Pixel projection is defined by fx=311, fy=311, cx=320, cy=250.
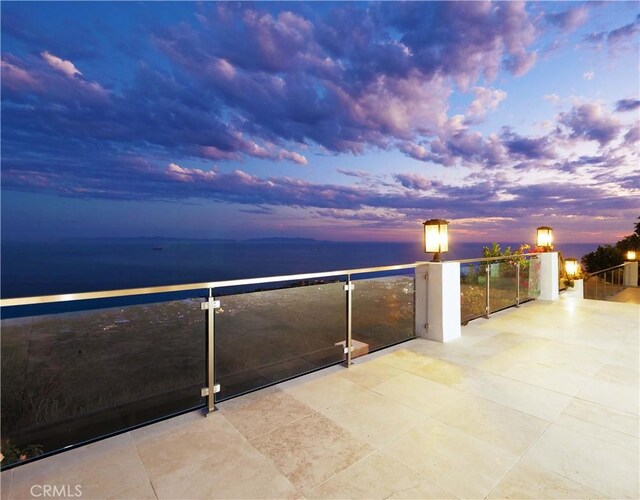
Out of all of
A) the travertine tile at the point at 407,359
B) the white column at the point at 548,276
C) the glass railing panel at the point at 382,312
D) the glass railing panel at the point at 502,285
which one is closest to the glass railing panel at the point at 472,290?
the glass railing panel at the point at 502,285

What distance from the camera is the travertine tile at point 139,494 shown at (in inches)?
59.8

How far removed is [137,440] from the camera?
2.02 meters

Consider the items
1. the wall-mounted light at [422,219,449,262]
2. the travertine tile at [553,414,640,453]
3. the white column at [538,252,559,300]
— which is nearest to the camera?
the travertine tile at [553,414,640,453]

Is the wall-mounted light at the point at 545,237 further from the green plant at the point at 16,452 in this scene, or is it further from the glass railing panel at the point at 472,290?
the green plant at the point at 16,452

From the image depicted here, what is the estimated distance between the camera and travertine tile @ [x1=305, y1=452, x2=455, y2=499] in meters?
1.55

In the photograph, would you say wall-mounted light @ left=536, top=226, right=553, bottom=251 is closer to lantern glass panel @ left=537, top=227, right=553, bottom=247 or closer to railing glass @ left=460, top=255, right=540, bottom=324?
lantern glass panel @ left=537, top=227, right=553, bottom=247

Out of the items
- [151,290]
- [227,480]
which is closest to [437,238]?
[151,290]

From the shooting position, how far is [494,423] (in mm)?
2191

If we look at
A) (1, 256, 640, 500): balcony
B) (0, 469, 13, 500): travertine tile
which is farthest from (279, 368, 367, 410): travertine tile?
(0, 469, 13, 500): travertine tile

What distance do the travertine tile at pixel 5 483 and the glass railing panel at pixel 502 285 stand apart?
19.6 feet

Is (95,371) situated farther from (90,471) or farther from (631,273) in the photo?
(631,273)

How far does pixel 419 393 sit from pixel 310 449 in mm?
1165

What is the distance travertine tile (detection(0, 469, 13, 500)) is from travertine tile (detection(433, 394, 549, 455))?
2.51 m

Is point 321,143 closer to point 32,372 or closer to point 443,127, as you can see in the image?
point 443,127
